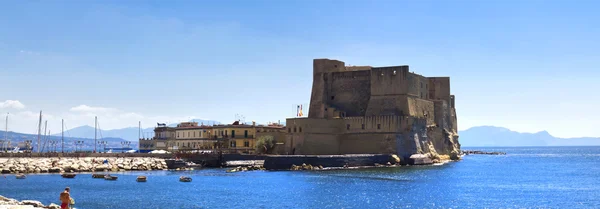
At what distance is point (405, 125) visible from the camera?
71.9 meters

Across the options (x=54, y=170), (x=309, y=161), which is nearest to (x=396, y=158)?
(x=309, y=161)

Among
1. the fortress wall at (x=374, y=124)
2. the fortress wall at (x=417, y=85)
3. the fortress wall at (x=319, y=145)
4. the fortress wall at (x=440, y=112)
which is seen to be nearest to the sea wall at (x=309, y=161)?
the fortress wall at (x=319, y=145)

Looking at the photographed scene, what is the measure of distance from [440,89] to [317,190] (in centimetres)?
4875

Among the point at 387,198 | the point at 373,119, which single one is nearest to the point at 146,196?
the point at 387,198

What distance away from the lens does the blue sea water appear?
37.2 meters

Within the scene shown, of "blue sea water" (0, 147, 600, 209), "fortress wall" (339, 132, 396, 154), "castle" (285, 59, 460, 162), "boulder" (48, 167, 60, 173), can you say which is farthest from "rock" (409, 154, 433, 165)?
"boulder" (48, 167, 60, 173)

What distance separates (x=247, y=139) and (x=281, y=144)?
22.1ft

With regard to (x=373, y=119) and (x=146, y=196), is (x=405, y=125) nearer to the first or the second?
(x=373, y=119)

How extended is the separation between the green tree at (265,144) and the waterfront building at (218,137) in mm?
957

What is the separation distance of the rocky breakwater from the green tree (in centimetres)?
1083

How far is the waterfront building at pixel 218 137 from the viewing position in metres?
77.7

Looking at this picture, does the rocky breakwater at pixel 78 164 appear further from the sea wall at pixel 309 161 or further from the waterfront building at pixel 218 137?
the waterfront building at pixel 218 137

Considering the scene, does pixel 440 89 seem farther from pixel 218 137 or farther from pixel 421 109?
pixel 218 137

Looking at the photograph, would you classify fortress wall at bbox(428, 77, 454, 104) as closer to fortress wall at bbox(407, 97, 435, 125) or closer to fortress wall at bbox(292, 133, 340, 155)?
fortress wall at bbox(407, 97, 435, 125)
